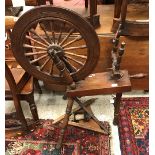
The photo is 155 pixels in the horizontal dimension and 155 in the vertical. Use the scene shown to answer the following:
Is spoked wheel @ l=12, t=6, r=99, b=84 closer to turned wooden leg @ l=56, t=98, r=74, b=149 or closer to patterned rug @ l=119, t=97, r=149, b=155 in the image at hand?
turned wooden leg @ l=56, t=98, r=74, b=149

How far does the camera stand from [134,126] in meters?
2.13

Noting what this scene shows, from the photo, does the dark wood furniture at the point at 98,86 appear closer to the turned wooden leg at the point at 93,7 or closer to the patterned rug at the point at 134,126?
the patterned rug at the point at 134,126

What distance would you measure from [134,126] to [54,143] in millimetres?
653

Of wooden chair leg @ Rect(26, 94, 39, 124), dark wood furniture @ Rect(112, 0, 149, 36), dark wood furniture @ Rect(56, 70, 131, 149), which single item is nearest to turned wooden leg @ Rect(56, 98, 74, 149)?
dark wood furniture @ Rect(56, 70, 131, 149)

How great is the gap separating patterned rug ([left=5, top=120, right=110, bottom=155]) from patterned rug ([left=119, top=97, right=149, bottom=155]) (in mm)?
131

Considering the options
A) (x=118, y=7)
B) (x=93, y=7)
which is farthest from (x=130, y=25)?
(x=93, y=7)

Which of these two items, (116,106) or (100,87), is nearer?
(100,87)

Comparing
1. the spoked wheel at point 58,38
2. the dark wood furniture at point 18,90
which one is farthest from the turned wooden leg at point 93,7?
the dark wood furniture at point 18,90

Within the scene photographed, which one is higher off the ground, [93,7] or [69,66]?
[93,7]

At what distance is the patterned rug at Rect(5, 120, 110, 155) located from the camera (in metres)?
1.96

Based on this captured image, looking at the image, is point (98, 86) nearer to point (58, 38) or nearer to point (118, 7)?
point (58, 38)

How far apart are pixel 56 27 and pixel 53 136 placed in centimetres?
86

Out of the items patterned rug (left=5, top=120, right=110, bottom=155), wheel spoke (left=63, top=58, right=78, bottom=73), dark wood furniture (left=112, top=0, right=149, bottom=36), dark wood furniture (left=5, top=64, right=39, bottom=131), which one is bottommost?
patterned rug (left=5, top=120, right=110, bottom=155)
